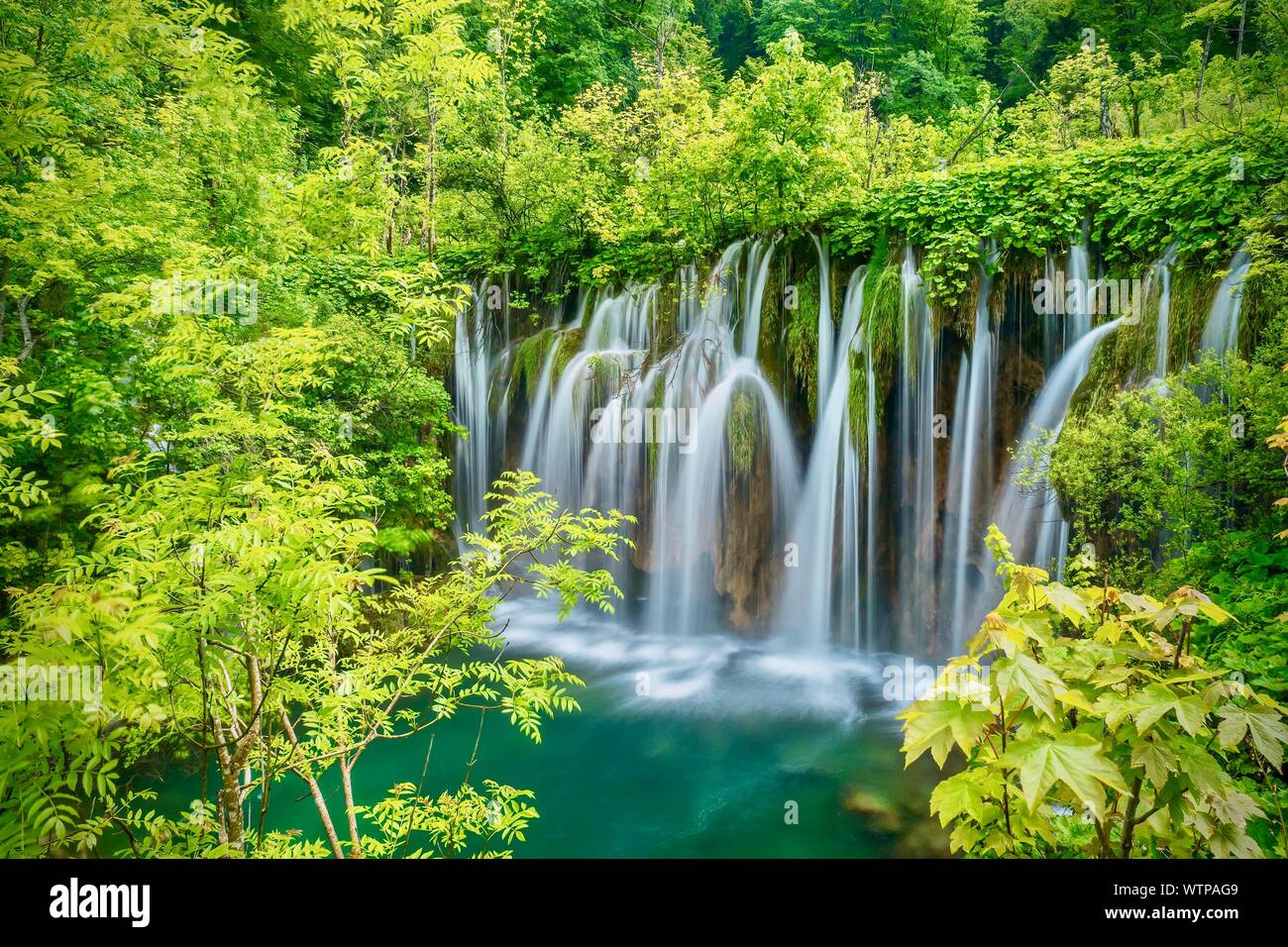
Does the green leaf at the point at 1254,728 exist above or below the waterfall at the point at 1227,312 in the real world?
below

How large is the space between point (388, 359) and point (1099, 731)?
960cm

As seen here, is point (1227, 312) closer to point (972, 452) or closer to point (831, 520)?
point (972, 452)

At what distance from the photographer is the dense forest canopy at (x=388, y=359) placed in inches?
86.7

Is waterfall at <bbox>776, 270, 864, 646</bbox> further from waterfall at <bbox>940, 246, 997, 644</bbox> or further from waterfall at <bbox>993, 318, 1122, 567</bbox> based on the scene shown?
waterfall at <bbox>993, 318, 1122, 567</bbox>

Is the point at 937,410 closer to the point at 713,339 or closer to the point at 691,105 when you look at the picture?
the point at 713,339

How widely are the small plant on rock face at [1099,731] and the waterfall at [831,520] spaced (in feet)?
25.2

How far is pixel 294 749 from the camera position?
8.34ft

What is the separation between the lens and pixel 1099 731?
167 centimetres

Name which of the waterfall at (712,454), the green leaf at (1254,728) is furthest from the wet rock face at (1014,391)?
the green leaf at (1254,728)

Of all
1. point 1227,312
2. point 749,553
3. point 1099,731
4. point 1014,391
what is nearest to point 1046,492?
point 1014,391

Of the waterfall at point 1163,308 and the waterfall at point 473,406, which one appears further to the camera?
the waterfall at point 473,406

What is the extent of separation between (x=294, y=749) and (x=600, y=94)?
560 inches

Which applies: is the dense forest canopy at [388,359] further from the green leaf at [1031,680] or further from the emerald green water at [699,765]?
the emerald green water at [699,765]

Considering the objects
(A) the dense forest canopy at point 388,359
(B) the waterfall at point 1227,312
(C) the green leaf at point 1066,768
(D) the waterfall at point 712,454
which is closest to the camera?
(C) the green leaf at point 1066,768
